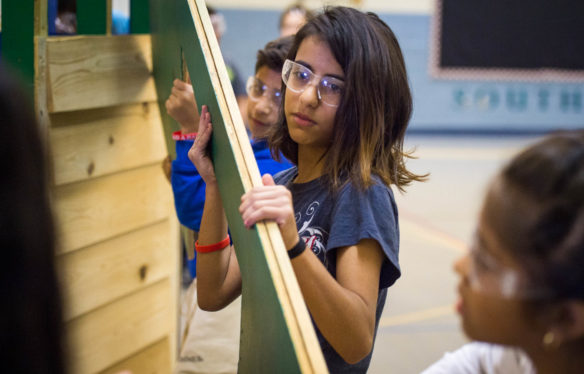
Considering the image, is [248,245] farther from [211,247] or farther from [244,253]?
[211,247]

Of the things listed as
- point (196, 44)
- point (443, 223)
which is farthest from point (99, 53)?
point (443, 223)

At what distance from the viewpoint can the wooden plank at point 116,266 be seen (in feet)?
6.27

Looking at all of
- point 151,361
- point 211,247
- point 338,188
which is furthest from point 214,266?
point 151,361

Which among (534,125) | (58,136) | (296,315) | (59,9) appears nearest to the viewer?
(296,315)

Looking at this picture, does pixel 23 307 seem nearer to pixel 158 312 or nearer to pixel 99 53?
pixel 99 53

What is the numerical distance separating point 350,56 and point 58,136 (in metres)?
1.02

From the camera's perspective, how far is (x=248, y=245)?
103 cm

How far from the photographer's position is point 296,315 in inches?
32.8

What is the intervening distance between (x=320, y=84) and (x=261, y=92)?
703 millimetres

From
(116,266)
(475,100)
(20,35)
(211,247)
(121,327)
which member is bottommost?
(475,100)

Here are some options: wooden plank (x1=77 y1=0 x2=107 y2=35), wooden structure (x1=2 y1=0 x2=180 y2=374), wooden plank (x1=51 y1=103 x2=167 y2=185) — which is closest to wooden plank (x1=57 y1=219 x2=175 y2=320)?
wooden structure (x1=2 y1=0 x2=180 y2=374)

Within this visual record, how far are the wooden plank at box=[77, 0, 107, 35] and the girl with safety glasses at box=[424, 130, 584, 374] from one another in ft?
4.73

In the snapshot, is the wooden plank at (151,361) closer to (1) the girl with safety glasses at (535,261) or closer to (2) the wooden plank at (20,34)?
(2) the wooden plank at (20,34)

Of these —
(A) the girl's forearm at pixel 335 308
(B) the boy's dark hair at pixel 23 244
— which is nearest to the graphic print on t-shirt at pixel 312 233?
(A) the girl's forearm at pixel 335 308
